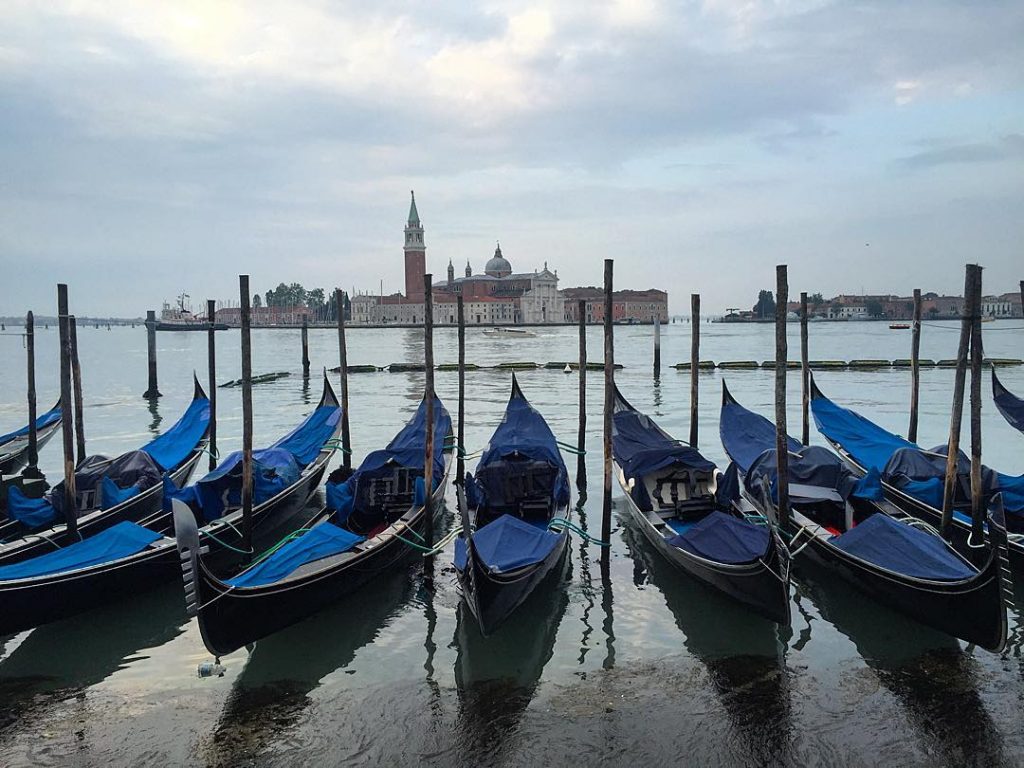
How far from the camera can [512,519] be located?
5.98 metres

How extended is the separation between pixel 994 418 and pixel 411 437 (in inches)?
498

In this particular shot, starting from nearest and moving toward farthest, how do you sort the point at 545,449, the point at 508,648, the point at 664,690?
the point at 664,690 < the point at 508,648 < the point at 545,449

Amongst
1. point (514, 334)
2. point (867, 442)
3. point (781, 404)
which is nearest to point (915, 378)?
point (867, 442)

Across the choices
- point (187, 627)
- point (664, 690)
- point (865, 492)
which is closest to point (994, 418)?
point (865, 492)

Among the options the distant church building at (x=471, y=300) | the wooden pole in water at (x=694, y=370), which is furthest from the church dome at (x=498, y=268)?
the wooden pole in water at (x=694, y=370)

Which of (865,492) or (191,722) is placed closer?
(191,722)

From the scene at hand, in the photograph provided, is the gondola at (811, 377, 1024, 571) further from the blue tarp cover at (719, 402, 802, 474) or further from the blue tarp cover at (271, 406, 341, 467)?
the blue tarp cover at (271, 406, 341, 467)

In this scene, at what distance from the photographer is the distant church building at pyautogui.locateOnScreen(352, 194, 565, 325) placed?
95.4 meters

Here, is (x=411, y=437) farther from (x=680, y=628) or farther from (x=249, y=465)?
(x=680, y=628)

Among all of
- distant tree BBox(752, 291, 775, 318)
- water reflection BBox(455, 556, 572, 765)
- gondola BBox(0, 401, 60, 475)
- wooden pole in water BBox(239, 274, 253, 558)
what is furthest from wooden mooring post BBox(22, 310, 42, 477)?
distant tree BBox(752, 291, 775, 318)

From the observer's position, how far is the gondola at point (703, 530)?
16.6 ft

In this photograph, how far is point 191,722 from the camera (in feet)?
13.8

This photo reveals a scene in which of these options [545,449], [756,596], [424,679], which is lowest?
[424,679]

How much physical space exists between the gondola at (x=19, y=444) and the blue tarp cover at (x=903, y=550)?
9937 millimetres
